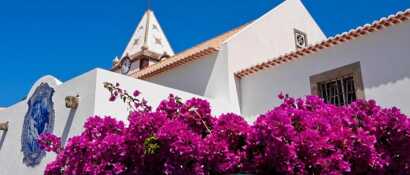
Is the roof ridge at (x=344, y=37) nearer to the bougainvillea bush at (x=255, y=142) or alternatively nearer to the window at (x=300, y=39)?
the window at (x=300, y=39)

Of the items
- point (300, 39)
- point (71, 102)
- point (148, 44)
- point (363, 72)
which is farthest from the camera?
point (148, 44)

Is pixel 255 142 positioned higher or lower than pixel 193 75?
lower

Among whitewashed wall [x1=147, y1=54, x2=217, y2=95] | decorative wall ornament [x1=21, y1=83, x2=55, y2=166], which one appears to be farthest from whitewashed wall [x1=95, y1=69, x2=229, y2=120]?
whitewashed wall [x1=147, y1=54, x2=217, y2=95]

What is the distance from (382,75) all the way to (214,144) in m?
5.32

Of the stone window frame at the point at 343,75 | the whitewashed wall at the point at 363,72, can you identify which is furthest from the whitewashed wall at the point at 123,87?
the stone window frame at the point at 343,75

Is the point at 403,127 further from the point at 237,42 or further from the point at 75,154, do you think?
the point at 237,42

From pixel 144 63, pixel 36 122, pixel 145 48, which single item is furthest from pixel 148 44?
pixel 36 122

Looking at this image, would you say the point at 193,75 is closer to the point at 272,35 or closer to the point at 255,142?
the point at 272,35

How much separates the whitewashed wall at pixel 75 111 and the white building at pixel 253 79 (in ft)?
0.07

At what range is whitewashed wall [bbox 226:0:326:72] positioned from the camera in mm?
11477

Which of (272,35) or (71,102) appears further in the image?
(272,35)

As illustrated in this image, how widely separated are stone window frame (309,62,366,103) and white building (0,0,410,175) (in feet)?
0.07

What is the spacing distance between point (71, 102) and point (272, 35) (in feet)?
22.6

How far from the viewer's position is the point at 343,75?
9.08 m
